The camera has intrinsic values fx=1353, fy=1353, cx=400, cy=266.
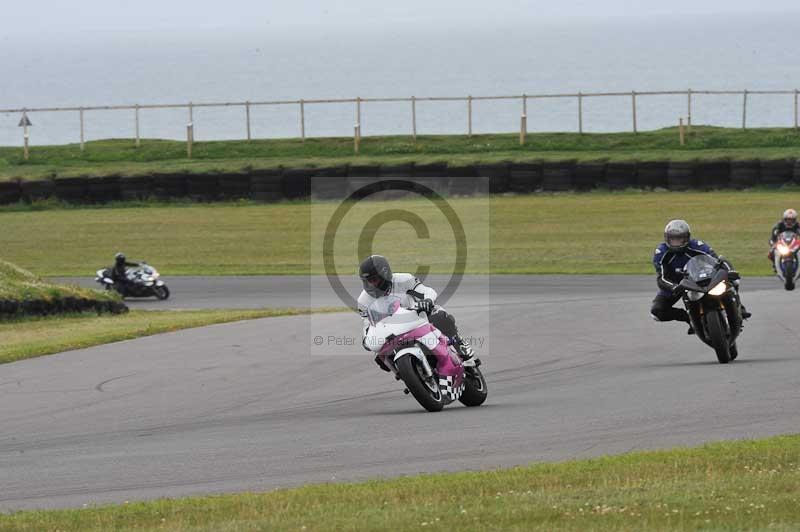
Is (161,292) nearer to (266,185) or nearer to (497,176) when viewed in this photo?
(266,185)

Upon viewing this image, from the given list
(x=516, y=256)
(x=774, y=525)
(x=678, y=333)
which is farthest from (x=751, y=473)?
(x=516, y=256)

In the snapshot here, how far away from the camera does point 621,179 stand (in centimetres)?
Answer: 4206

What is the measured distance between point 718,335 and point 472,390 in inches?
138

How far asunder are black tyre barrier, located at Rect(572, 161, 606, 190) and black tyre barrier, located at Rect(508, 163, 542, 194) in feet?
3.77

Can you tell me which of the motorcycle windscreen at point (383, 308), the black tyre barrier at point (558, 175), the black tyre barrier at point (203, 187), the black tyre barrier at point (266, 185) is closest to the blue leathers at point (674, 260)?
the motorcycle windscreen at point (383, 308)

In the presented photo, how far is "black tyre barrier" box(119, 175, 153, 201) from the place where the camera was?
141 feet

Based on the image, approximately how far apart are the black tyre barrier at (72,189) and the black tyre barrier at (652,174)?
17.4 m

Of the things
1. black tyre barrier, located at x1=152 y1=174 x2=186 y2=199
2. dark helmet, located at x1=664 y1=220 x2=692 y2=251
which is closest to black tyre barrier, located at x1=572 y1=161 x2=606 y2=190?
black tyre barrier, located at x1=152 y1=174 x2=186 y2=199

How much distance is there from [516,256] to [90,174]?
16951 mm

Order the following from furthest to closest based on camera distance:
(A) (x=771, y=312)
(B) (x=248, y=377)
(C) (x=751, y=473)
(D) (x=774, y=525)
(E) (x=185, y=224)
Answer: (E) (x=185, y=224), (A) (x=771, y=312), (B) (x=248, y=377), (C) (x=751, y=473), (D) (x=774, y=525)

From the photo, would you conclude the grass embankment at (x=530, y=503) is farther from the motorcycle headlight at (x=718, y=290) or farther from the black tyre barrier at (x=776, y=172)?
the black tyre barrier at (x=776, y=172)

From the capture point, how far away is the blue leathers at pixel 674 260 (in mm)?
15539

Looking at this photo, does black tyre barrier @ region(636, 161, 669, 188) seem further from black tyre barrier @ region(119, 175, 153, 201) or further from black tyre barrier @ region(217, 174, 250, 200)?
black tyre barrier @ region(119, 175, 153, 201)

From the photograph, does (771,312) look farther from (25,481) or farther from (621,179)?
(621,179)
